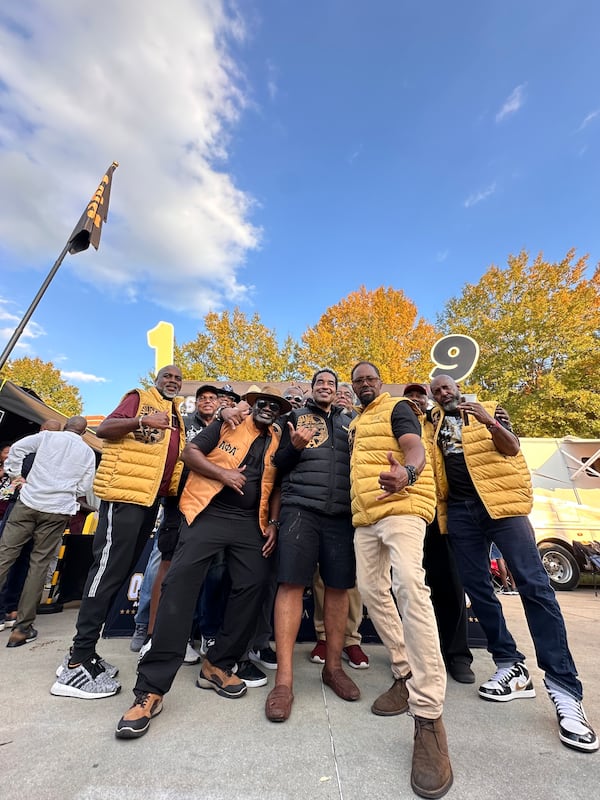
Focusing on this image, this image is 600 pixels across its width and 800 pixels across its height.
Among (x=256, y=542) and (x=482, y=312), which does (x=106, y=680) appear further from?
(x=482, y=312)

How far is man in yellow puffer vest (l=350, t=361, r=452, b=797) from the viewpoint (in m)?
1.62

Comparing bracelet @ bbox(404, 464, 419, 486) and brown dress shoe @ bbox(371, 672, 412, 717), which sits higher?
bracelet @ bbox(404, 464, 419, 486)

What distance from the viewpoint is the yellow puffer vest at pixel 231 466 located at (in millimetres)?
2289

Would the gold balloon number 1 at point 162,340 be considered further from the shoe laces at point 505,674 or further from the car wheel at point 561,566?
the car wheel at point 561,566

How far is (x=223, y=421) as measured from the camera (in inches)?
97.8

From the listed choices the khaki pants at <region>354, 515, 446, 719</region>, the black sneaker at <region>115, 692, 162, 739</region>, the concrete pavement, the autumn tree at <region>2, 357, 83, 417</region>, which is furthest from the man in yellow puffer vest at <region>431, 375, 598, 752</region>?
the autumn tree at <region>2, 357, 83, 417</region>

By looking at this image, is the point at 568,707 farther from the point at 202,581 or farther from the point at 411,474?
the point at 202,581

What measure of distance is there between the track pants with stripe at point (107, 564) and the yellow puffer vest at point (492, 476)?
82.2 inches

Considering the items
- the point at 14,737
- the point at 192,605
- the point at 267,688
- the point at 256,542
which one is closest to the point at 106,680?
the point at 14,737

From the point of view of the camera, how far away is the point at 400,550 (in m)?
1.94

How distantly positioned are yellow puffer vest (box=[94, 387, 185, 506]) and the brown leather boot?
187 cm

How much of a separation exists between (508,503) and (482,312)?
16894 millimetres

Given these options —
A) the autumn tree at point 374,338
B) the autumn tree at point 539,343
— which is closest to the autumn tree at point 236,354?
the autumn tree at point 374,338

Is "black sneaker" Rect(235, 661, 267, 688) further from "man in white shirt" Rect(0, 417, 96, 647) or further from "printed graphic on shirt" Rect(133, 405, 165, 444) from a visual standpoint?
"man in white shirt" Rect(0, 417, 96, 647)
